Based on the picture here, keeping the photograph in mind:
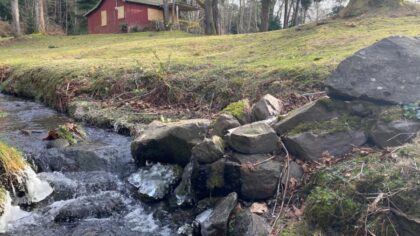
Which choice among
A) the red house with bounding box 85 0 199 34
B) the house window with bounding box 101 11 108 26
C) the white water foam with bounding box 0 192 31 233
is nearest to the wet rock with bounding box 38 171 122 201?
the white water foam with bounding box 0 192 31 233

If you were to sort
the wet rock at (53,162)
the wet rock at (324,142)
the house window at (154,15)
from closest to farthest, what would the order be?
the wet rock at (324,142)
the wet rock at (53,162)
the house window at (154,15)

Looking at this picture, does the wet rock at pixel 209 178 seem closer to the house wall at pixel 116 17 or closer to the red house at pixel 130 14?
the red house at pixel 130 14

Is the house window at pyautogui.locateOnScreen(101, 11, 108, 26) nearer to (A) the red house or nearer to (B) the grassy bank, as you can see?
(A) the red house

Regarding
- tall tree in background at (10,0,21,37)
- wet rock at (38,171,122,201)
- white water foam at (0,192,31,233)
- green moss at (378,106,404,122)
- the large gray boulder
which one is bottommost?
white water foam at (0,192,31,233)

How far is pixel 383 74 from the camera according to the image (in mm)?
5656

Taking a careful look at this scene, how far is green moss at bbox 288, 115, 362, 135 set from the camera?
549 centimetres

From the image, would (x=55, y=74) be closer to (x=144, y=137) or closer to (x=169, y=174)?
(x=144, y=137)

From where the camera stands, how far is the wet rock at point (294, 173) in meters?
5.26

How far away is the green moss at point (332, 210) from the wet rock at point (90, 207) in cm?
277

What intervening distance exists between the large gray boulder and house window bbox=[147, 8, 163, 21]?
109ft

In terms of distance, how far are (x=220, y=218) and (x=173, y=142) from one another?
1892mm

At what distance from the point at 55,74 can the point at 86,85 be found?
1.74 metres

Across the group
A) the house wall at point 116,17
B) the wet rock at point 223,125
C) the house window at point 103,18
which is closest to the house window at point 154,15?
the house wall at point 116,17

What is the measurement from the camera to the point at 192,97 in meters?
9.58
